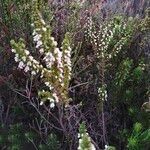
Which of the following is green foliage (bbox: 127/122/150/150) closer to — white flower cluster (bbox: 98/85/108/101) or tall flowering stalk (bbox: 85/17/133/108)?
white flower cluster (bbox: 98/85/108/101)

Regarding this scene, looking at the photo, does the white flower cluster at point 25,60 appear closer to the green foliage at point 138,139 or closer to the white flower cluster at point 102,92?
the white flower cluster at point 102,92

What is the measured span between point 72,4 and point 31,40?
461mm

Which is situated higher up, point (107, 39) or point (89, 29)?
point (89, 29)

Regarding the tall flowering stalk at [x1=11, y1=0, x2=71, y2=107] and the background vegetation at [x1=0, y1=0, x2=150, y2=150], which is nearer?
the tall flowering stalk at [x1=11, y1=0, x2=71, y2=107]

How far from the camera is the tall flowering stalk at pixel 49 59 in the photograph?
2.31m

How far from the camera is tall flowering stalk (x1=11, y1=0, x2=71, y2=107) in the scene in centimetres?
231

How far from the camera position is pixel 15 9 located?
11.0ft

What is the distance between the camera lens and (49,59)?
2359 millimetres

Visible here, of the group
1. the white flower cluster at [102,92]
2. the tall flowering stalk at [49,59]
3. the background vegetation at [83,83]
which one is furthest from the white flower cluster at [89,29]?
the tall flowering stalk at [49,59]

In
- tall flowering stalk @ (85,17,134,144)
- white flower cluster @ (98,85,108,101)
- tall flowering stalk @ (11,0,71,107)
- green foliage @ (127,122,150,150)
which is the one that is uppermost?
tall flowering stalk @ (85,17,134,144)

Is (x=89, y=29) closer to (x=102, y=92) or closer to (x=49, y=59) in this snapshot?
(x=102, y=92)

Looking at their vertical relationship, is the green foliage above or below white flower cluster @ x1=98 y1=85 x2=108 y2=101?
below

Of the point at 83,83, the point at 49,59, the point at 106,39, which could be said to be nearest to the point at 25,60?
the point at 49,59

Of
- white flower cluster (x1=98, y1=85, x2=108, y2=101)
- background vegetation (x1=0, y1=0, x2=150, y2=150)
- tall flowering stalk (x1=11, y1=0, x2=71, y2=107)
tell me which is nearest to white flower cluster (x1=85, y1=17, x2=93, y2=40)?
background vegetation (x1=0, y1=0, x2=150, y2=150)
